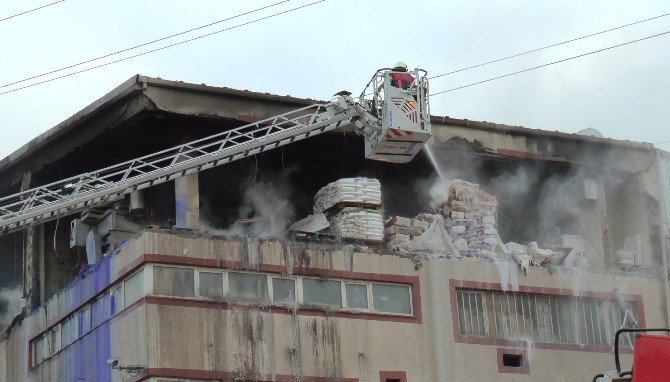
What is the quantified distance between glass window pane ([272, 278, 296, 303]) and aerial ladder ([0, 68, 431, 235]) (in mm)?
3143

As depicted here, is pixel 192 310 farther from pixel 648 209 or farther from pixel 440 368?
pixel 648 209

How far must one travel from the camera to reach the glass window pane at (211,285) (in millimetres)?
26297

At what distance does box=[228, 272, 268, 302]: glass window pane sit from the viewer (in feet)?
87.7

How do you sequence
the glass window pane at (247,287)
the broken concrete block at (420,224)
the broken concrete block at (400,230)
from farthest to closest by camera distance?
the broken concrete block at (420,224) → the broken concrete block at (400,230) → the glass window pane at (247,287)

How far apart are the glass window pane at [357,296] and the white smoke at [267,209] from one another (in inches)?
122

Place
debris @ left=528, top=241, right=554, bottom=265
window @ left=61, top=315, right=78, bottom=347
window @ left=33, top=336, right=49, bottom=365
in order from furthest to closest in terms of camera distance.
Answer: debris @ left=528, top=241, right=554, bottom=265 → window @ left=33, top=336, right=49, bottom=365 → window @ left=61, top=315, right=78, bottom=347

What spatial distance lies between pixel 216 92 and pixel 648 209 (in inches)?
549

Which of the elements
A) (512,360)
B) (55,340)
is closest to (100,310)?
(55,340)

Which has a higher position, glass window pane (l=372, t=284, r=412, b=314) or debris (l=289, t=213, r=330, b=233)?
debris (l=289, t=213, r=330, b=233)

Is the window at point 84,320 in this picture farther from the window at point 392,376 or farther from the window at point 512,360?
the window at point 512,360

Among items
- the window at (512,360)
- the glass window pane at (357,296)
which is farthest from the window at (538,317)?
the glass window pane at (357,296)

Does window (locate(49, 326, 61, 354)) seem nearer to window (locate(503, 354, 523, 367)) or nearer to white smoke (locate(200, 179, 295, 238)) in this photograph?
white smoke (locate(200, 179, 295, 238))

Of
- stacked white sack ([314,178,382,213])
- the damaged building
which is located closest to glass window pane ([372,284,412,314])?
the damaged building

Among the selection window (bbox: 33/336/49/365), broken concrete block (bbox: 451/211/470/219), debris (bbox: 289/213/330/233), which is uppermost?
broken concrete block (bbox: 451/211/470/219)
